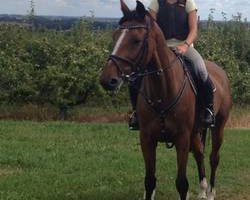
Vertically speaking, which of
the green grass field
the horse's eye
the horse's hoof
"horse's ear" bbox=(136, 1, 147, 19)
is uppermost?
"horse's ear" bbox=(136, 1, 147, 19)

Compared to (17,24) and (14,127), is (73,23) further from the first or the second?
(14,127)

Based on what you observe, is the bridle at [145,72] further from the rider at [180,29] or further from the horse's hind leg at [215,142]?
the horse's hind leg at [215,142]

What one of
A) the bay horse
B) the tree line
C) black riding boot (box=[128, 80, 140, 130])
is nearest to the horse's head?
the bay horse

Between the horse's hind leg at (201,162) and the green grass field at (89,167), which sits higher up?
the horse's hind leg at (201,162)

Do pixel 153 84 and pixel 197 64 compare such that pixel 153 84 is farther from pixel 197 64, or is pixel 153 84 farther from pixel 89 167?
pixel 89 167

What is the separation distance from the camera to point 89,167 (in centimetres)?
938

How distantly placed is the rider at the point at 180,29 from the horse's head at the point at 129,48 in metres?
0.96

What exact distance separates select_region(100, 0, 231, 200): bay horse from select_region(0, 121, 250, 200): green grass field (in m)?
1.50

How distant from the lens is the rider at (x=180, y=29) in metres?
6.44

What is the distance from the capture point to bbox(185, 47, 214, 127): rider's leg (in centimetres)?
667

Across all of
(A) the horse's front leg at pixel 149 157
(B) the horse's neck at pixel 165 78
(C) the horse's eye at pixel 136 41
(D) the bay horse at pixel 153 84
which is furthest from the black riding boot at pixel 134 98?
(C) the horse's eye at pixel 136 41

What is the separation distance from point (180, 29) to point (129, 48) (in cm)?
160

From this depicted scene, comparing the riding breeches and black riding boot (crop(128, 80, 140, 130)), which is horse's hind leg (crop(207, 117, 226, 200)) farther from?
black riding boot (crop(128, 80, 140, 130))

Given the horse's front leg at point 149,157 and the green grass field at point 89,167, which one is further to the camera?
the green grass field at point 89,167
